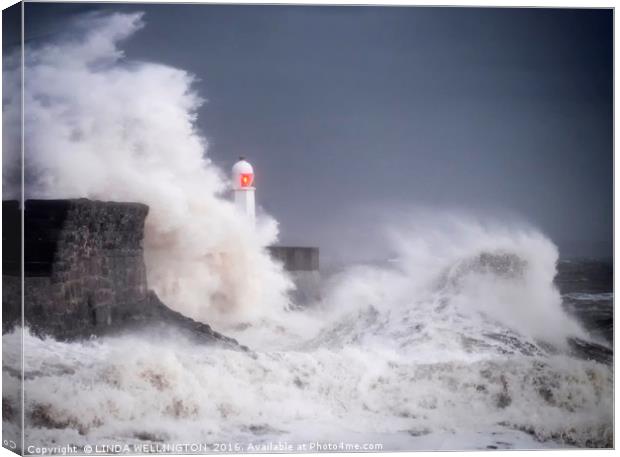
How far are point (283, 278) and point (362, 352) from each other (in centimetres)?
92

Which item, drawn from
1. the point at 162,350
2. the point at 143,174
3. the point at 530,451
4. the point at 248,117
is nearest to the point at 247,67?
the point at 248,117

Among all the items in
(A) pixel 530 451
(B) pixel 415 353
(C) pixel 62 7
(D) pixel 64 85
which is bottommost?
(A) pixel 530 451

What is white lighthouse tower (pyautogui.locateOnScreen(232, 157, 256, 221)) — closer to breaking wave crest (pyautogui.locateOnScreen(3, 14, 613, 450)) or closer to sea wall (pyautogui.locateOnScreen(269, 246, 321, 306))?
breaking wave crest (pyautogui.locateOnScreen(3, 14, 613, 450))

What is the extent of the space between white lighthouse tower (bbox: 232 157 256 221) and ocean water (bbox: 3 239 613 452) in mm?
951

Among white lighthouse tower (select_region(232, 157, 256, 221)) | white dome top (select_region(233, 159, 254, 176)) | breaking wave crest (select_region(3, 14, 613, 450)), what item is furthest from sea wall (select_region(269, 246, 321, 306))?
white dome top (select_region(233, 159, 254, 176))

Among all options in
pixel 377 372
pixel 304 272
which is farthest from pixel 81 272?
pixel 377 372

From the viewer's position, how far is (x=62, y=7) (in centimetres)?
852

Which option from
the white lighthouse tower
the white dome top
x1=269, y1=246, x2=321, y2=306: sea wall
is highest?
the white dome top

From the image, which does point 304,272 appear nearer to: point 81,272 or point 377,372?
point 377,372

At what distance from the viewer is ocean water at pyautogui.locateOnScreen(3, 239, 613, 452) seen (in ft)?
27.7

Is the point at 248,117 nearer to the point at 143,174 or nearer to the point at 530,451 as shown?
the point at 143,174

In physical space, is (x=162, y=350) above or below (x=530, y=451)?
above

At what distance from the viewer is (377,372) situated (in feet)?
28.8

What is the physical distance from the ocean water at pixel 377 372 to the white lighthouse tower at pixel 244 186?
95 cm
